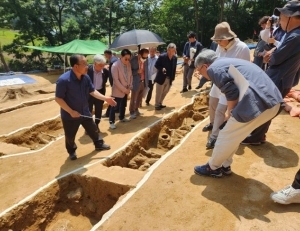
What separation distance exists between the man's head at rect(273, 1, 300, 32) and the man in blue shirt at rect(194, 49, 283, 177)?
87 cm

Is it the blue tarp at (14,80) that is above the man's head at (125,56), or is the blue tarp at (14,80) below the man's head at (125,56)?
below

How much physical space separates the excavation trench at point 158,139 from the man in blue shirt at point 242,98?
2442 mm

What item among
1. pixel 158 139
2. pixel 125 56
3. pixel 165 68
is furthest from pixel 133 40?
pixel 158 139

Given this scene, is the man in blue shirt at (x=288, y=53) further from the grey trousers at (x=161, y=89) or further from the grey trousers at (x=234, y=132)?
the grey trousers at (x=161, y=89)

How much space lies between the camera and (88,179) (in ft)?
14.1

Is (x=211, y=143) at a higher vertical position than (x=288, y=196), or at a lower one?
lower

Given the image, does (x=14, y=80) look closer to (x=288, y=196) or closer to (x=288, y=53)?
(x=288, y=53)

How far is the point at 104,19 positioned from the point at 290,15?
18.4 m

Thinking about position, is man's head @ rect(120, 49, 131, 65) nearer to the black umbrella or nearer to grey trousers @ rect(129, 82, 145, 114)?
the black umbrella

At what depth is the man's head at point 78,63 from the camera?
4308mm

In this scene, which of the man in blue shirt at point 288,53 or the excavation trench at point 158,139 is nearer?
the man in blue shirt at point 288,53

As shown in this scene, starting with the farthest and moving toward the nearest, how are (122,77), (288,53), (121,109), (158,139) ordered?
(121,109) → (158,139) → (122,77) → (288,53)

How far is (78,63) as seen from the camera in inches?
170

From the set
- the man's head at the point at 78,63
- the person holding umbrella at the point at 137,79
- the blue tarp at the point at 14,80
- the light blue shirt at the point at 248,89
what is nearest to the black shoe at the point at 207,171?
the light blue shirt at the point at 248,89
